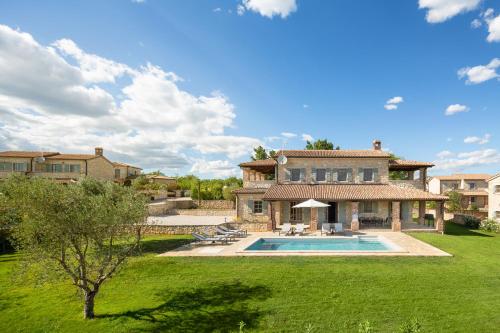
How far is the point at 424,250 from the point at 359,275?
6827 millimetres

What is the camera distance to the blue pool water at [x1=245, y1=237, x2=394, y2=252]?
18.0 metres

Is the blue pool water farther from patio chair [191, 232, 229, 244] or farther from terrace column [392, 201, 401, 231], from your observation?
terrace column [392, 201, 401, 231]

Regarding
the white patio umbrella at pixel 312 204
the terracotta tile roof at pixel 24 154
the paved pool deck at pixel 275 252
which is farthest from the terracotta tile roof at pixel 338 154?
the terracotta tile roof at pixel 24 154

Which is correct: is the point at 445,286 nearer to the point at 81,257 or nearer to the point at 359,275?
the point at 359,275

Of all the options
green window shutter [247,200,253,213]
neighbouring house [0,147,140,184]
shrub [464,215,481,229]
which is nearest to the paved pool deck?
green window shutter [247,200,253,213]

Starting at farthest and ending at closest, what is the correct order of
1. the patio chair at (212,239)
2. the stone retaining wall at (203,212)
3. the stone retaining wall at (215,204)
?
the stone retaining wall at (215,204), the stone retaining wall at (203,212), the patio chair at (212,239)

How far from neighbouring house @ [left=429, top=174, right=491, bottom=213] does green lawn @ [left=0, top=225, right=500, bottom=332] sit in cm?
4892

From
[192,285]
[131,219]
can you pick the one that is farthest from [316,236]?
[131,219]

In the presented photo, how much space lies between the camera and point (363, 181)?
2758cm

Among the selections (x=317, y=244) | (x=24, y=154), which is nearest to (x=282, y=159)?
(x=317, y=244)

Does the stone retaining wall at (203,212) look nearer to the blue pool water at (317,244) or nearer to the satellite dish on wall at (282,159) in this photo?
the satellite dish on wall at (282,159)

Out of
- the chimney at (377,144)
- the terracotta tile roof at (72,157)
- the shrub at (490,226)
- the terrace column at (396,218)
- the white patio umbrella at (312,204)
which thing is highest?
the chimney at (377,144)

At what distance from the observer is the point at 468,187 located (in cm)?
5791

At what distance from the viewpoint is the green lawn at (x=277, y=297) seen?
28.2ft
